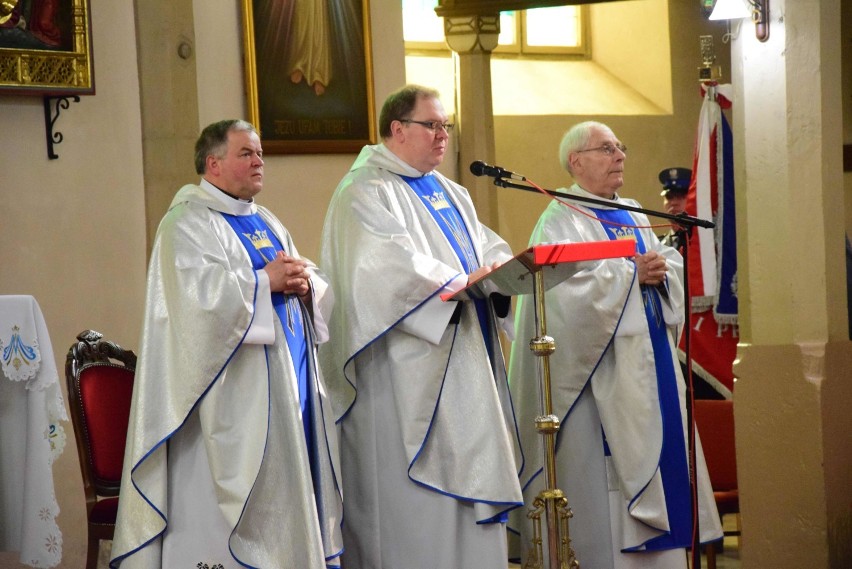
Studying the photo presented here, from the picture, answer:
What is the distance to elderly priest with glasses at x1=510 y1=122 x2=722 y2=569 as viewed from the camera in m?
5.07

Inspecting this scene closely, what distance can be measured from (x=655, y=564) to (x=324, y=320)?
171 centimetres

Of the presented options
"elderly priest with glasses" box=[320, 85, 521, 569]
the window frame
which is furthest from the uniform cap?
"elderly priest with glasses" box=[320, 85, 521, 569]

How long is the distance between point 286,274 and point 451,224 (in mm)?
913

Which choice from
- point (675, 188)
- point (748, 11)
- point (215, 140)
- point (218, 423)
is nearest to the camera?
point (218, 423)

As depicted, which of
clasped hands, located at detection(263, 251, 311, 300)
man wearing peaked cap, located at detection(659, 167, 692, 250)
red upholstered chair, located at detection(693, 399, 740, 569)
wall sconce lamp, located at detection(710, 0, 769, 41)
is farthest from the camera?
man wearing peaked cap, located at detection(659, 167, 692, 250)

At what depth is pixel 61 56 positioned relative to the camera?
564cm

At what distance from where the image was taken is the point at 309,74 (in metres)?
7.19

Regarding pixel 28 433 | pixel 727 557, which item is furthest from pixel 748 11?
pixel 28 433

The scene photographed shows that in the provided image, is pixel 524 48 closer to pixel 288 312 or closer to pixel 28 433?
pixel 288 312

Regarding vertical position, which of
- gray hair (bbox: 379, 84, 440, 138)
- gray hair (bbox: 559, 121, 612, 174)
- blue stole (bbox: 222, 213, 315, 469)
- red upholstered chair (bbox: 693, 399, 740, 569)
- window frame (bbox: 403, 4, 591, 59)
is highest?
window frame (bbox: 403, 4, 591, 59)

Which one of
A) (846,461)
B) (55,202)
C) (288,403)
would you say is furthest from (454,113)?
(288,403)

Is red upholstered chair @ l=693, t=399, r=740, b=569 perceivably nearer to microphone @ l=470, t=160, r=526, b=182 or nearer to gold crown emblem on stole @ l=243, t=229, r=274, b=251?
microphone @ l=470, t=160, r=526, b=182

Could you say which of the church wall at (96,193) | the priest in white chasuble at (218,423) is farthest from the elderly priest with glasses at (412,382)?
the church wall at (96,193)

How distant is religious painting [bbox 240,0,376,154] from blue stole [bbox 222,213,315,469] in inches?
96.9
